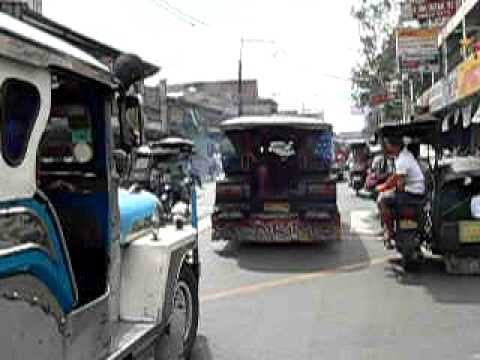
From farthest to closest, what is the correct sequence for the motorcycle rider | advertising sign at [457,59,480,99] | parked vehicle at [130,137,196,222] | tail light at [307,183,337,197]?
advertising sign at [457,59,480,99] → parked vehicle at [130,137,196,222] → tail light at [307,183,337,197] → the motorcycle rider

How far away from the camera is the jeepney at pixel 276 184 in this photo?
514 inches

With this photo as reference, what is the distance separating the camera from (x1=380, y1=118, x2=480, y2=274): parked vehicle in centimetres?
1029

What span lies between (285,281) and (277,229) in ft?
9.42

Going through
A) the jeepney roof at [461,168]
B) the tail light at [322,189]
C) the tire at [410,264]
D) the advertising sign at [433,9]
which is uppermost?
the advertising sign at [433,9]

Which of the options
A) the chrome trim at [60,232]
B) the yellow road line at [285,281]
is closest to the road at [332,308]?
the yellow road line at [285,281]


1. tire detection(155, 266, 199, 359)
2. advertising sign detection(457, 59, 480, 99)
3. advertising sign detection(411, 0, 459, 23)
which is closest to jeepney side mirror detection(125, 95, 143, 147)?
tire detection(155, 266, 199, 359)

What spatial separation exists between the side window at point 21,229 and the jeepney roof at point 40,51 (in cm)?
68

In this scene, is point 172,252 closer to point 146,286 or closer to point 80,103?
point 146,286

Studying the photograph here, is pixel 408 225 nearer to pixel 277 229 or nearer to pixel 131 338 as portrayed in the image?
pixel 277 229

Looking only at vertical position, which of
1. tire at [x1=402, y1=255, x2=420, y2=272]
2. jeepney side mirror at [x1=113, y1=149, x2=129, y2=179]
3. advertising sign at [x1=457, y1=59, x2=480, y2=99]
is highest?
advertising sign at [x1=457, y1=59, x2=480, y2=99]

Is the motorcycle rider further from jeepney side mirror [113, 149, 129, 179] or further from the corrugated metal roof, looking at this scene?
the corrugated metal roof

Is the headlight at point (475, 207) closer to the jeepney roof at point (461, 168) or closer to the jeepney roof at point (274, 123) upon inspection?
the jeepney roof at point (461, 168)

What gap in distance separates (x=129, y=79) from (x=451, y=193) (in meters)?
6.99

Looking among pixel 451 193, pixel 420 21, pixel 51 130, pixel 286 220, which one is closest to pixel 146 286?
pixel 51 130
